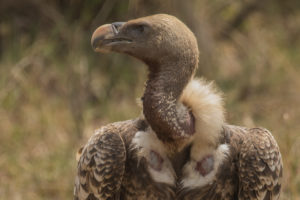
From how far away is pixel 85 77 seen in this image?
704 centimetres

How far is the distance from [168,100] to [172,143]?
0.28 metres

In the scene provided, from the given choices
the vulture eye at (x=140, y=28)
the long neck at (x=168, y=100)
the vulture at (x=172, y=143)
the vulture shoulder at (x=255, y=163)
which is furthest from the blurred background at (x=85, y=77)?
the vulture eye at (x=140, y=28)

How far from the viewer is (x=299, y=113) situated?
7543mm

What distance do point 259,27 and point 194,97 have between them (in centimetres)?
631

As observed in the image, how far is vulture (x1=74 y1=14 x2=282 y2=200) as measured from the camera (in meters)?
3.65

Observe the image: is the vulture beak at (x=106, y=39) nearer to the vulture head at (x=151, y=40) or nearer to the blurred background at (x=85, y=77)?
the vulture head at (x=151, y=40)

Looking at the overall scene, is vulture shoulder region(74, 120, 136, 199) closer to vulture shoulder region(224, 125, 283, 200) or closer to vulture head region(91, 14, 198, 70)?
vulture head region(91, 14, 198, 70)

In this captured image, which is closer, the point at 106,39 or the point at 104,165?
the point at 106,39

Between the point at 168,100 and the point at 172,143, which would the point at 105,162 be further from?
the point at 168,100

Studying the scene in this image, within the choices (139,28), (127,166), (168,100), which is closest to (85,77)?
(127,166)

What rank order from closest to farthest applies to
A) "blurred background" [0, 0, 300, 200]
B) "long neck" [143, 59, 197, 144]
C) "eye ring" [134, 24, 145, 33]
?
"long neck" [143, 59, 197, 144] → "eye ring" [134, 24, 145, 33] → "blurred background" [0, 0, 300, 200]

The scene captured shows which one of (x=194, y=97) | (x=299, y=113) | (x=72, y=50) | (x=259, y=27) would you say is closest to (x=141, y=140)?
(x=194, y=97)

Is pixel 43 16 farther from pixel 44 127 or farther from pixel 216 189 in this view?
pixel 216 189

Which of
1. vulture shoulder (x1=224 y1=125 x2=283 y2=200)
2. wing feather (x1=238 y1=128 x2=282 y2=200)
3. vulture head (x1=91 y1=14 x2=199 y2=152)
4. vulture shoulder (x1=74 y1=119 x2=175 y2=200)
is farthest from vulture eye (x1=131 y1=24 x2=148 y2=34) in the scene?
wing feather (x1=238 y1=128 x2=282 y2=200)
